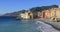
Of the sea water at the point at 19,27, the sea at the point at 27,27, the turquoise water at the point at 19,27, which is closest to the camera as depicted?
the sea at the point at 27,27

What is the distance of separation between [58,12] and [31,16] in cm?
5916

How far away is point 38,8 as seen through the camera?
17025 centimetres

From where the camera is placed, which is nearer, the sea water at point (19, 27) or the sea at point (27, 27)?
the sea at point (27, 27)

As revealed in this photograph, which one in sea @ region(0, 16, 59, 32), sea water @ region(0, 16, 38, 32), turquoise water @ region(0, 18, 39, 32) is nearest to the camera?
sea @ region(0, 16, 59, 32)

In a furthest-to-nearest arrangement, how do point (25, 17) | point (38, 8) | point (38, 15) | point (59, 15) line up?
point (38, 8), point (38, 15), point (25, 17), point (59, 15)

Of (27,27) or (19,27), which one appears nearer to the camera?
(27,27)

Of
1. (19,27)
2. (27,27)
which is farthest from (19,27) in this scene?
(27,27)

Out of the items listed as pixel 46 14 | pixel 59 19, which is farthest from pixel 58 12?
pixel 46 14

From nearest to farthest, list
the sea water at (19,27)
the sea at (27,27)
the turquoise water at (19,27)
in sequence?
the sea at (27,27) < the turquoise water at (19,27) < the sea water at (19,27)

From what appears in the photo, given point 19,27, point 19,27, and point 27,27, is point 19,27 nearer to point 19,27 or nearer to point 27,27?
point 19,27

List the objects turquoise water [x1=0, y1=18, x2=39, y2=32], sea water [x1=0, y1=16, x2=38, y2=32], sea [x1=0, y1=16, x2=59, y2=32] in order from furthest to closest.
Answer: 1. sea water [x1=0, y1=16, x2=38, y2=32]
2. turquoise water [x1=0, y1=18, x2=39, y2=32]
3. sea [x1=0, y1=16, x2=59, y2=32]

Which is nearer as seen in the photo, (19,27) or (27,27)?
(27,27)

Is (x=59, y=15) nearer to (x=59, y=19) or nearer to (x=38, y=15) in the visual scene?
(x=59, y=19)

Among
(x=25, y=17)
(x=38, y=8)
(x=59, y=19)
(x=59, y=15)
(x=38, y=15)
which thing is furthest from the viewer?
(x=38, y=8)
